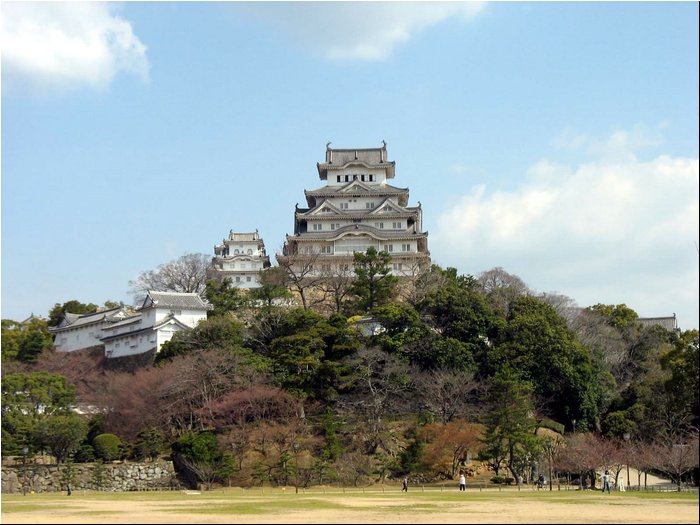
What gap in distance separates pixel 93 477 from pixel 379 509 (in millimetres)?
18098

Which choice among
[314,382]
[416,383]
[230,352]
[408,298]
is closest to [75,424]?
[230,352]

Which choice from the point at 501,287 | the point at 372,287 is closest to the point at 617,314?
the point at 501,287

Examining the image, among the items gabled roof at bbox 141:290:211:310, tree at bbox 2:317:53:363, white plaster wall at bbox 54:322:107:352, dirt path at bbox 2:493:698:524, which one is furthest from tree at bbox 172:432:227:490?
white plaster wall at bbox 54:322:107:352

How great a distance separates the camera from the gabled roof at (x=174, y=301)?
2019 inches

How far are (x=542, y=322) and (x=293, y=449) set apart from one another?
12.8 m

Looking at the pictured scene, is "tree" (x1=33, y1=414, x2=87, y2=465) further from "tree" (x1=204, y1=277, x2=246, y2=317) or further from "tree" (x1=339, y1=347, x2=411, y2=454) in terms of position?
"tree" (x1=204, y1=277, x2=246, y2=317)

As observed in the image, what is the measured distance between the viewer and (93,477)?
3778 centimetres

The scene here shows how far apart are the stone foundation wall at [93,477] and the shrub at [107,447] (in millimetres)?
970

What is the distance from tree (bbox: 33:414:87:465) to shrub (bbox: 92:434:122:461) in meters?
0.91

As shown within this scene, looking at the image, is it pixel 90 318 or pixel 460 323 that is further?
pixel 90 318

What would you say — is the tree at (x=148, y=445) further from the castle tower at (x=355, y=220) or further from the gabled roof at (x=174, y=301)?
the castle tower at (x=355, y=220)

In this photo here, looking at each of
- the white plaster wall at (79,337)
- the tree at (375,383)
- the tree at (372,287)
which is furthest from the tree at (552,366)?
the white plaster wall at (79,337)

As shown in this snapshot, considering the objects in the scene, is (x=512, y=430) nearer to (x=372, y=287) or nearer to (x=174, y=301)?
(x=372, y=287)

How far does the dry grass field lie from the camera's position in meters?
20.3
